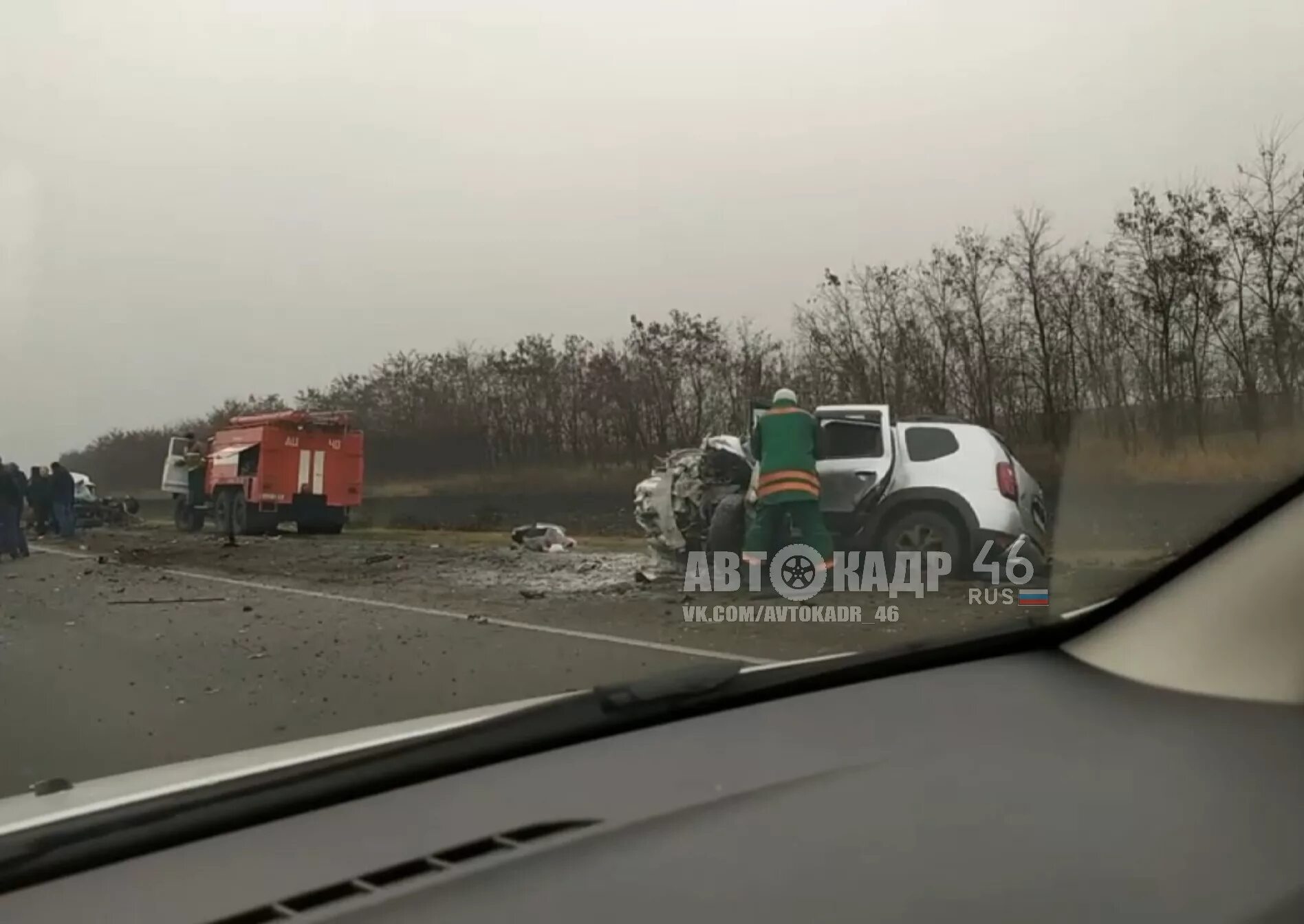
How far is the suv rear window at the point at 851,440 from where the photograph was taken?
4.74 m

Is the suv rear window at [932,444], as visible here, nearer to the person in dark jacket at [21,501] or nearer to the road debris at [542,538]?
the road debris at [542,538]

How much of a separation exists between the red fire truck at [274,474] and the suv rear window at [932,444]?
228cm

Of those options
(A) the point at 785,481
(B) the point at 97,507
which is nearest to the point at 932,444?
(A) the point at 785,481

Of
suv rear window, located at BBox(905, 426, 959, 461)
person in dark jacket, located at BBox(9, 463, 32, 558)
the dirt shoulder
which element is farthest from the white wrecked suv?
person in dark jacket, located at BBox(9, 463, 32, 558)

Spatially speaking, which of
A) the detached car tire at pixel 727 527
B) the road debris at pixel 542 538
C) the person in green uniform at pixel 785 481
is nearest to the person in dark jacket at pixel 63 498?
the road debris at pixel 542 538

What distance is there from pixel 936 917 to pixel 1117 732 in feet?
3.94

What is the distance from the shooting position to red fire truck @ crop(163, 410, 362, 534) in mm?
3848

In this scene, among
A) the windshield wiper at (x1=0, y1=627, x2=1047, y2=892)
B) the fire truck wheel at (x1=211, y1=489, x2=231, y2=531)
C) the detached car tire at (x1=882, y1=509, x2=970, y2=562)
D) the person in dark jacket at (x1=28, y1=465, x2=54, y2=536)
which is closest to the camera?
the windshield wiper at (x1=0, y1=627, x2=1047, y2=892)

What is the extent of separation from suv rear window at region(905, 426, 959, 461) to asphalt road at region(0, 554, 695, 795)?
4.93ft

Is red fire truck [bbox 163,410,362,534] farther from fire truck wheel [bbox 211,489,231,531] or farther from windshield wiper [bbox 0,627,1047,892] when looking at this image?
windshield wiper [bbox 0,627,1047,892]

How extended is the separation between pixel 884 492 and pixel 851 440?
0.26 metres

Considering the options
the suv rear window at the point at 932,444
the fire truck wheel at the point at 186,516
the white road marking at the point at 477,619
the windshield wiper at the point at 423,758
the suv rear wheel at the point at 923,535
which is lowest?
the windshield wiper at the point at 423,758

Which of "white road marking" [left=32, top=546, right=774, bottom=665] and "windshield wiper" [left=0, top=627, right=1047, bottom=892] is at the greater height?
"white road marking" [left=32, top=546, right=774, bottom=665]

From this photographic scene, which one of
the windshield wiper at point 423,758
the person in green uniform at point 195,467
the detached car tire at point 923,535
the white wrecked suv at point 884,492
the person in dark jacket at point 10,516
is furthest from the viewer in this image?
the detached car tire at point 923,535
